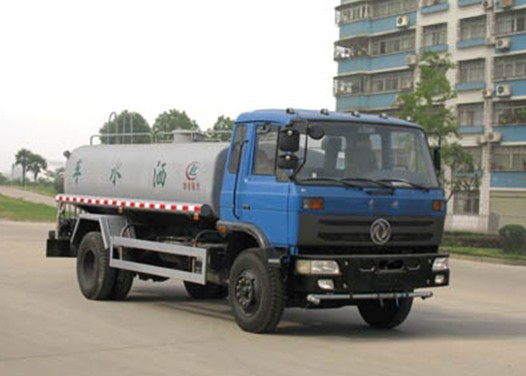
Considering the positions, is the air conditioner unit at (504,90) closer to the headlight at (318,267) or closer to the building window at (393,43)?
the building window at (393,43)

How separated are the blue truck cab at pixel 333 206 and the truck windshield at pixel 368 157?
1cm

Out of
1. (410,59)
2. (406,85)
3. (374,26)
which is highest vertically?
(374,26)

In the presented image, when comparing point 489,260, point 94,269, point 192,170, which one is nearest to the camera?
point 192,170

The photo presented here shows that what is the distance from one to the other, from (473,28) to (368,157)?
47.1 m

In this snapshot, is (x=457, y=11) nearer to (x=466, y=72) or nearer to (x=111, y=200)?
(x=466, y=72)

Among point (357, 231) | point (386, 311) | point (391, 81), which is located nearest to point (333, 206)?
point (357, 231)

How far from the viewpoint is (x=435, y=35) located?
56688 mm

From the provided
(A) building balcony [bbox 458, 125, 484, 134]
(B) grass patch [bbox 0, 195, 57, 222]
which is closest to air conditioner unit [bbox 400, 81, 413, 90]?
(A) building balcony [bbox 458, 125, 484, 134]

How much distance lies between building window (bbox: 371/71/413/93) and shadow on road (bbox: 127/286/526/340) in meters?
45.9

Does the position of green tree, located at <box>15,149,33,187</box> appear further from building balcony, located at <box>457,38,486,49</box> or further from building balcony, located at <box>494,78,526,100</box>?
building balcony, located at <box>494,78,526,100</box>

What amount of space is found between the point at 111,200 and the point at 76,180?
3.99 feet

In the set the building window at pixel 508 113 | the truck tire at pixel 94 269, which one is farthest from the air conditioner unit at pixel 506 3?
the truck tire at pixel 94 269

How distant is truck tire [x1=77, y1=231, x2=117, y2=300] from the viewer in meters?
12.1

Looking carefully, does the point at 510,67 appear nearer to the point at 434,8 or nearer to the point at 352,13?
the point at 434,8
